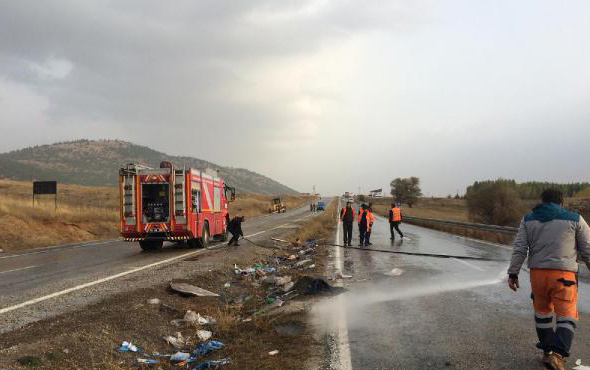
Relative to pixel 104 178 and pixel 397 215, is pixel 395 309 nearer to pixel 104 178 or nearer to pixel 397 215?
pixel 397 215

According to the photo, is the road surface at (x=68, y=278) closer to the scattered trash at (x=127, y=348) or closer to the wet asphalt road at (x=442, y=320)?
the scattered trash at (x=127, y=348)

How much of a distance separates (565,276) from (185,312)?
5688 millimetres

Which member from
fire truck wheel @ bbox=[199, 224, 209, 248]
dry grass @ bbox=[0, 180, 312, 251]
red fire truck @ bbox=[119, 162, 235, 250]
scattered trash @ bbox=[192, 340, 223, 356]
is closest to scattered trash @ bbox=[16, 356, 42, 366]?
scattered trash @ bbox=[192, 340, 223, 356]

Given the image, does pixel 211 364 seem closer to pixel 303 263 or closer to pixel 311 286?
pixel 311 286

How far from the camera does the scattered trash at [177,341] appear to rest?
6156 millimetres

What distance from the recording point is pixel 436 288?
908 centimetres

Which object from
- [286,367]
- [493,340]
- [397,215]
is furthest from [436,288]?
[397,215]

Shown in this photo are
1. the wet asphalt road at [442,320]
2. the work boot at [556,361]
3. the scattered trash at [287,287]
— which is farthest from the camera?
the scattered trash at [287,287]

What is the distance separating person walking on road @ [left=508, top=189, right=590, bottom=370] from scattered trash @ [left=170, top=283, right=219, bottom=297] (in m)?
6.04

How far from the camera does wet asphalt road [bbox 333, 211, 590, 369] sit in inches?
190

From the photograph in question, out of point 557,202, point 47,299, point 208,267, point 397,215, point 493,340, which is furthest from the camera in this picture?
point 397,215

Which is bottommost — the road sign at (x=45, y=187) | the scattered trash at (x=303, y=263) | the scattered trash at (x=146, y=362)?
the scattered trash at (x=303, y=263)

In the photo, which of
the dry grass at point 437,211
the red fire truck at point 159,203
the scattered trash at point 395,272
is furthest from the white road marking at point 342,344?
the dry grass at point 437,211

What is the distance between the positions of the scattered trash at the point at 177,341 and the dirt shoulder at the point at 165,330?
0.06 m
